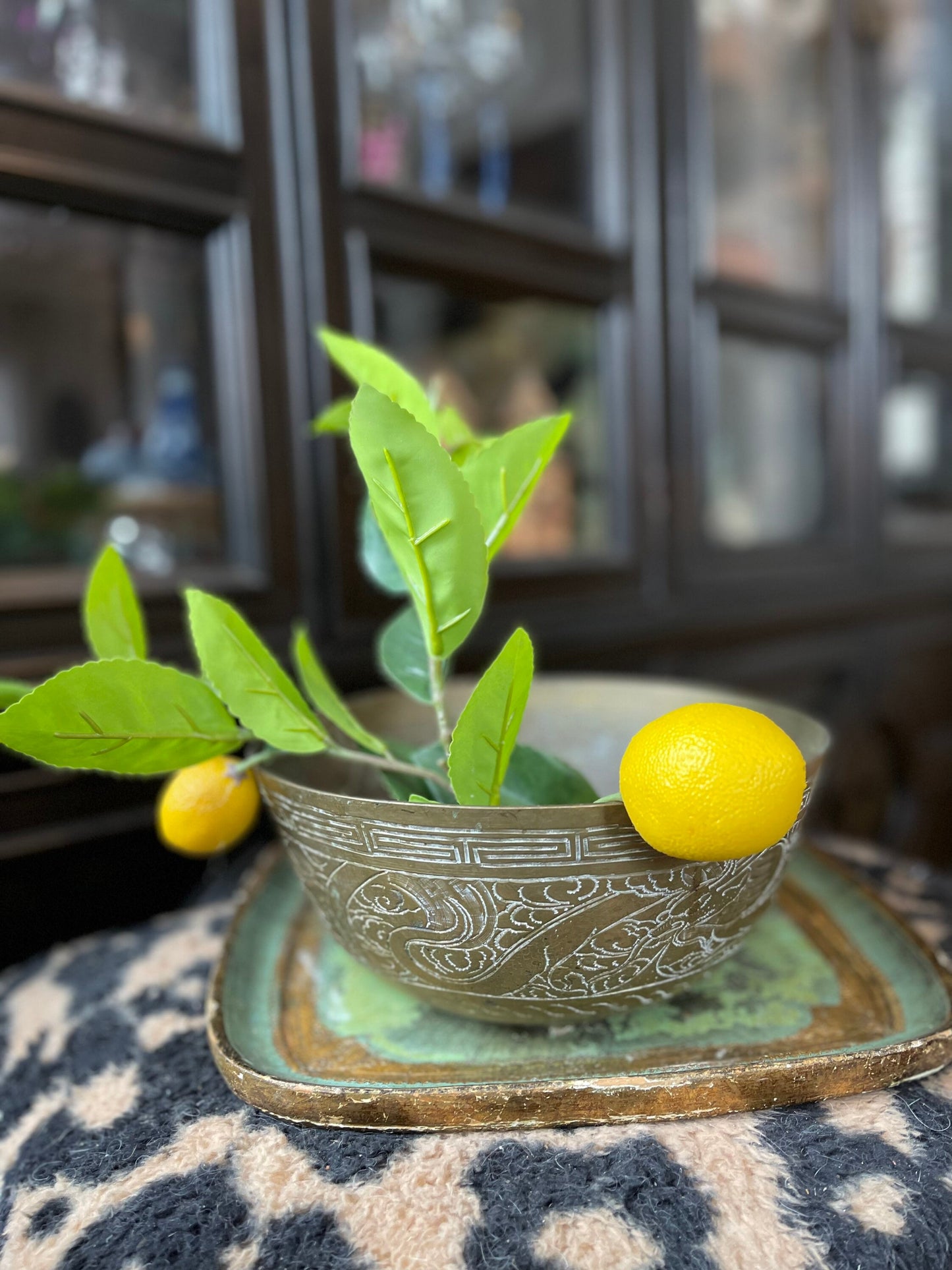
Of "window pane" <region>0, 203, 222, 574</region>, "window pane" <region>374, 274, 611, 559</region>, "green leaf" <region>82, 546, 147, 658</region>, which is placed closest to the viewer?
"green leaf" <region>82, 546, 147, 658</region>

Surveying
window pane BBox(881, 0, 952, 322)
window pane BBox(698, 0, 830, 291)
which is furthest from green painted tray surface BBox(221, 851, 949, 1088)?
window pane BBox(881, 0, 952, 322)

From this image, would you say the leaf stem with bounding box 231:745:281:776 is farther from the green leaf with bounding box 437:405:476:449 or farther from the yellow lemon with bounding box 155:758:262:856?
the green leaf with bounding box 437:405:476:449

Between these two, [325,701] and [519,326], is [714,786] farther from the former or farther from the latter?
[519,326]

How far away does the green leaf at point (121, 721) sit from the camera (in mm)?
281

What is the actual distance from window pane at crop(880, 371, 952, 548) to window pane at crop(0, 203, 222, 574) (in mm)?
807

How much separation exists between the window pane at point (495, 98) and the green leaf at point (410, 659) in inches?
19.8

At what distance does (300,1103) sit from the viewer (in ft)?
0.99

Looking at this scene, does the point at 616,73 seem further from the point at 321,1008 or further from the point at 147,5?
the point at 321,1008

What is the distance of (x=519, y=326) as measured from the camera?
774mm

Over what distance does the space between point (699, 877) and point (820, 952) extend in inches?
6.3

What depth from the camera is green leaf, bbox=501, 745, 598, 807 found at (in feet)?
1.15

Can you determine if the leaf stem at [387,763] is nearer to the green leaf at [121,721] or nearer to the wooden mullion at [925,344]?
the green leaf at [121,721]

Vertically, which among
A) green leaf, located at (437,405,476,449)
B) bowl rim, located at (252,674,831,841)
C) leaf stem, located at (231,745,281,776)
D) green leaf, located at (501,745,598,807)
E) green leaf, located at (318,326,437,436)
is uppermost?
green leaf, located at (318,326,437,436)

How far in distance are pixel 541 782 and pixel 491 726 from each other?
0.07 metres
